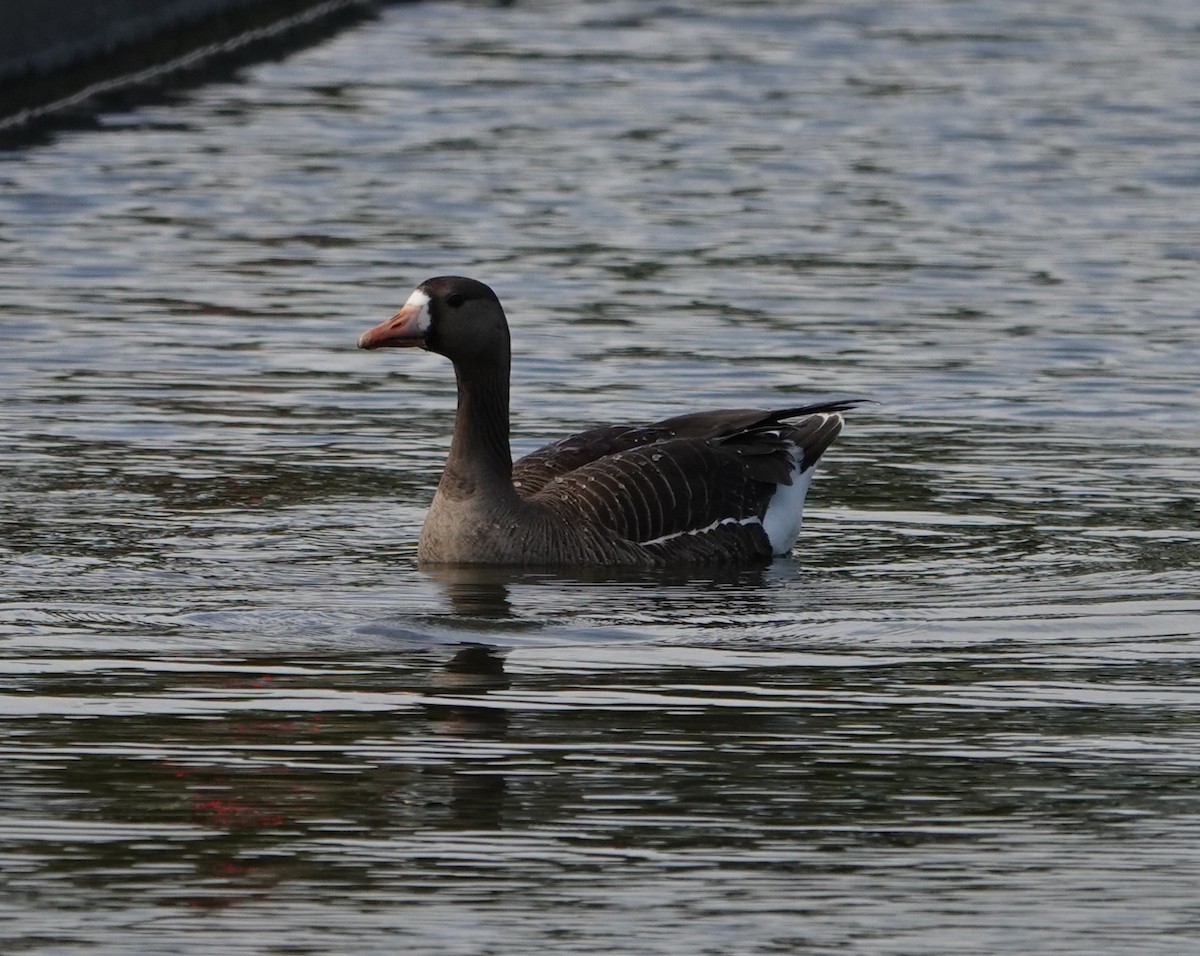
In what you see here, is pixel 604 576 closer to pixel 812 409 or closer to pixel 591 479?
pixel 591 479

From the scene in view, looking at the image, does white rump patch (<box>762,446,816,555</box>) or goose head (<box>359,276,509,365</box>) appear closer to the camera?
goose head (<box>359,276,509,365</box>)

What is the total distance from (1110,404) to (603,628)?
17.4 feet

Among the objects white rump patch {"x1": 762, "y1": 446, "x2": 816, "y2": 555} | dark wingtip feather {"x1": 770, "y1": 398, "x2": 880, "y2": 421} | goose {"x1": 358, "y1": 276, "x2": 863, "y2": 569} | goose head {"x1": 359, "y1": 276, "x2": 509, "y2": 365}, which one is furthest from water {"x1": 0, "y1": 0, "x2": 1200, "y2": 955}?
goose head {"x1": 359, "y1": 276, "x2": 509, "y2": 365}

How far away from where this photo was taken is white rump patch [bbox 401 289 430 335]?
11492 mm

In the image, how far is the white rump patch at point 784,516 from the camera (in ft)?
39.3

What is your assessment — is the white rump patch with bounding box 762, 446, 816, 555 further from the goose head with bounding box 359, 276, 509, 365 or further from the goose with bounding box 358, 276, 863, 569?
the goose head with bounding box 359, 276, 509, 365

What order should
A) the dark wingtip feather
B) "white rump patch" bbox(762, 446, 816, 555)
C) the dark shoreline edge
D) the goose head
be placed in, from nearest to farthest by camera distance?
the goose head < "white rump patch" bbox(762, 446, 816, 555) < the dark wingtip feather < the dark shoreline edge

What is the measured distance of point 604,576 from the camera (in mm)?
11484

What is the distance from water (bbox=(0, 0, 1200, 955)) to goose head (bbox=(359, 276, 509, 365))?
87 cm

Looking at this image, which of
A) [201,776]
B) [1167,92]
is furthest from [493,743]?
[1167,92]

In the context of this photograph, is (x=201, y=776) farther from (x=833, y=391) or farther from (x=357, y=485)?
(x=833, y=391)

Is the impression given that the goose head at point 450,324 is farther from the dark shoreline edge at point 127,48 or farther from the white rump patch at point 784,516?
the dark shoreline edge at point 127,48

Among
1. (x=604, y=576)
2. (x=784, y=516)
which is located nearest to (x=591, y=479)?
(x=604, y=576)

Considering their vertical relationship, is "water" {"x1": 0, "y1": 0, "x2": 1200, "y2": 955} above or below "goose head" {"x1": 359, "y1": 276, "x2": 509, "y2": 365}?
below
